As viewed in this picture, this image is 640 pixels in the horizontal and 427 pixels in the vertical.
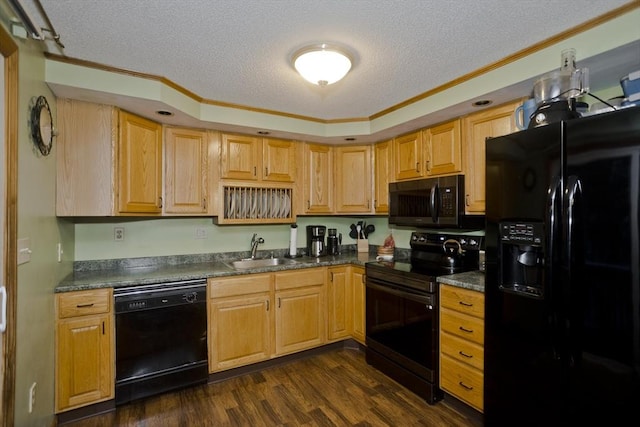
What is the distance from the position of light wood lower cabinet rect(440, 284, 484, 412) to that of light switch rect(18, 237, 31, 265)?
2.43 m

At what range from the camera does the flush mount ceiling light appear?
1.78 meters

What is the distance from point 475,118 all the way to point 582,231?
1294 mm

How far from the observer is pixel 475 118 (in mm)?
2418

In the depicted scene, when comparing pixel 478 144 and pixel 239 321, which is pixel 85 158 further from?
pixel 478 144

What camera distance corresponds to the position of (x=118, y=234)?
2.72 metres

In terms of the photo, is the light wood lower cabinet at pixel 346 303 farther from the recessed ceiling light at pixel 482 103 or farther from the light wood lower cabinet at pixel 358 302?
the recessed ceiling light at pixel 482 103

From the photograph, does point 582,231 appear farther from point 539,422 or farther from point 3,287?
point 3,287

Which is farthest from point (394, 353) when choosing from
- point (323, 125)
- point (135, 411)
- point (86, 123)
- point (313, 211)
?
point (86, 123)

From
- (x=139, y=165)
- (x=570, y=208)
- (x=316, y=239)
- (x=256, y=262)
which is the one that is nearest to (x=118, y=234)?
(x=139, y=165)

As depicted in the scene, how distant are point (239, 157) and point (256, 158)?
6.5 inches

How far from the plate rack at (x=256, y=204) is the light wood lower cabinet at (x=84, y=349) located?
1.18m

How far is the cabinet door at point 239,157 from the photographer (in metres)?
2.93

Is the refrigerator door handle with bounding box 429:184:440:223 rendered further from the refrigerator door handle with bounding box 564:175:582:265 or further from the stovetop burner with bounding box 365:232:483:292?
the refrigerator door handle with bounding box 564:175:582:265

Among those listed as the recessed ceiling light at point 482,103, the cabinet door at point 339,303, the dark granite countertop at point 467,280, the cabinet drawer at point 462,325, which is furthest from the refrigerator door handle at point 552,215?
the cabinet door at point 339,303
